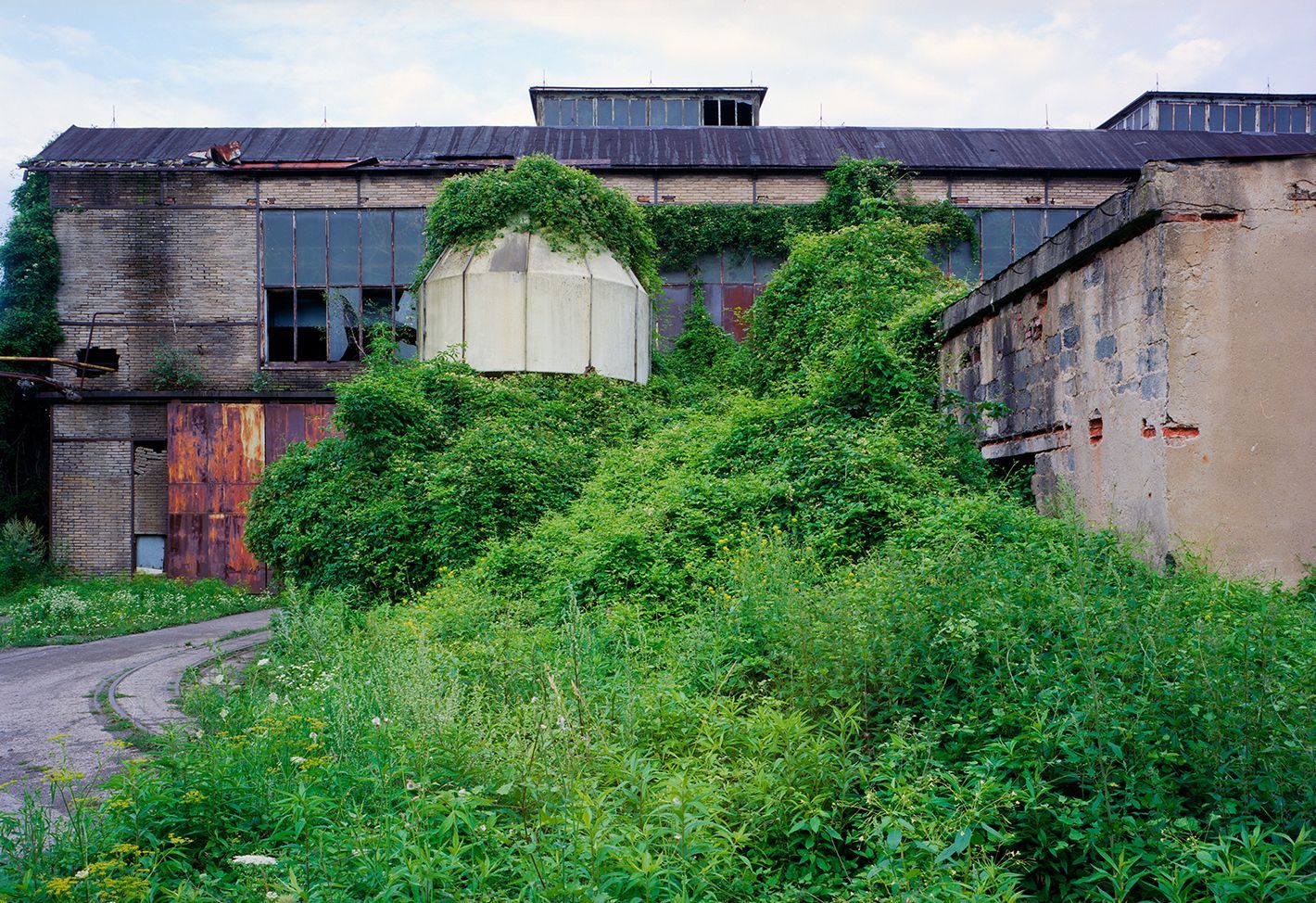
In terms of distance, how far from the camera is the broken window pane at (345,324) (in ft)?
62.2

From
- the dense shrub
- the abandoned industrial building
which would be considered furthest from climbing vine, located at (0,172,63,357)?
the dense shrub

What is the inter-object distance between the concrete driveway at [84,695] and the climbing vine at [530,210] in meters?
7.26

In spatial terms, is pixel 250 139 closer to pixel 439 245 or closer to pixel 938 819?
pixel 439 245

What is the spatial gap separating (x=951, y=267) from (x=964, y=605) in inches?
636

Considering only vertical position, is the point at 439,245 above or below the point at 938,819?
above

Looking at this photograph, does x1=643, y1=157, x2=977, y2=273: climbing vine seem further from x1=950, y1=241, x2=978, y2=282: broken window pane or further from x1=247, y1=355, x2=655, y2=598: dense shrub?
x1=247, y1=355, x2=655, y2=598: dense shrub

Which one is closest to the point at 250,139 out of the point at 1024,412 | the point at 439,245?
the point at 439,245

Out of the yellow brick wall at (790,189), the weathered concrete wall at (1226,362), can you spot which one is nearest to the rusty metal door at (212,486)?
the yellow brick wall at (790,189)

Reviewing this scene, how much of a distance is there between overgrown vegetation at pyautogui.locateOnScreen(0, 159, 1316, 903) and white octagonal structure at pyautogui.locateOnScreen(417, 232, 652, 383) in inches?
281

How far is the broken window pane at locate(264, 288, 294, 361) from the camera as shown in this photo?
18.8 metres

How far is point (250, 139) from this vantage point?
67.5ft

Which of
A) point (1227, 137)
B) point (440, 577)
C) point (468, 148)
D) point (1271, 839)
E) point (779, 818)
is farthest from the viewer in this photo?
point (1227, 137)

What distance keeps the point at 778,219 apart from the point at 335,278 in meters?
9.46

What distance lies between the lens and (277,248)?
18.9 meters
